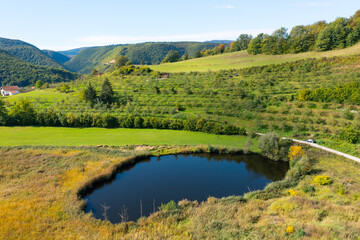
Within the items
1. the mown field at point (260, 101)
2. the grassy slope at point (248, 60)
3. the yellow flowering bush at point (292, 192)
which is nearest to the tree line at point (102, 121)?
the mown field at point (260, 101)

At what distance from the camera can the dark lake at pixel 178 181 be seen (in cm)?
2450

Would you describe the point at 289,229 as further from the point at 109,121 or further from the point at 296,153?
the point at 109,121

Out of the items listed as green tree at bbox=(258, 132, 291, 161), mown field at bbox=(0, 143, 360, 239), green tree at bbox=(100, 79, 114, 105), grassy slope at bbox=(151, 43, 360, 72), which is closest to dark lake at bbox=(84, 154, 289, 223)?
green tree at bbox=(258, 132, 291, 161)

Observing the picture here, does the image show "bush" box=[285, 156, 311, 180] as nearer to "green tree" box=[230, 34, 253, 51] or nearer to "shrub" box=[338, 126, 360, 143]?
"shrub" box=[338, 126, 360, 143]

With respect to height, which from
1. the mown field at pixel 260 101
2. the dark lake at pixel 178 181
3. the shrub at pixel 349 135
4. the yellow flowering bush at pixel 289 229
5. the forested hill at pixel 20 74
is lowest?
the dark lake at pixel 178 181

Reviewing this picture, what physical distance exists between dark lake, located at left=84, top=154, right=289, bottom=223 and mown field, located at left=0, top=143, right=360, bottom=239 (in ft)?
7.87

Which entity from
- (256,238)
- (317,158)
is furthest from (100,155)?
(317,158)

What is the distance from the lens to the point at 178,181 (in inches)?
1167

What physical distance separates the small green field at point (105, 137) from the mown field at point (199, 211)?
1285 centimetres

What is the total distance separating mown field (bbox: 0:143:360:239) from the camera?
17.1 metres

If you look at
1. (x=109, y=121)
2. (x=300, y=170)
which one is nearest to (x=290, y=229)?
(x=300, y=170)

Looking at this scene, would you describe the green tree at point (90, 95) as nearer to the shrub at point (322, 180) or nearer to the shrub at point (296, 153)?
the shrub at point (296, 153)

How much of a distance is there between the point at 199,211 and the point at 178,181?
8938 mm

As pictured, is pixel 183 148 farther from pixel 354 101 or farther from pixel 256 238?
pixel 354 101
